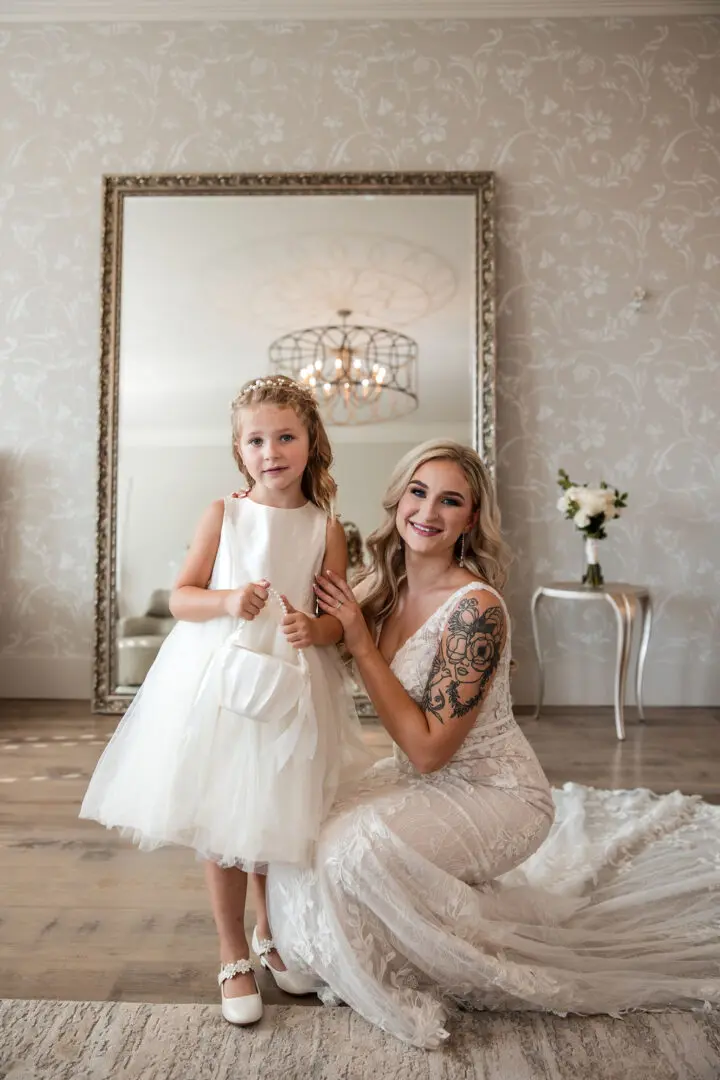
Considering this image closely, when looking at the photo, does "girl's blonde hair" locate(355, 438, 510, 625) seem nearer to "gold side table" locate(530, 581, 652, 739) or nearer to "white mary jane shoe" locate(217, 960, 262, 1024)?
"white mary jane shoe" locate(217, 960, 262, 1024)

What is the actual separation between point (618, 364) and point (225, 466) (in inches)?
75.0

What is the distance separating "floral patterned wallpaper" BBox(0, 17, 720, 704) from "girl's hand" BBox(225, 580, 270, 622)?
8.79 ft

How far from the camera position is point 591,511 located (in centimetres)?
378

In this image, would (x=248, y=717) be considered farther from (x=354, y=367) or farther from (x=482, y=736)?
(x=354, y=367)

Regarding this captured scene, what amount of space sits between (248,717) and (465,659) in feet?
1.46

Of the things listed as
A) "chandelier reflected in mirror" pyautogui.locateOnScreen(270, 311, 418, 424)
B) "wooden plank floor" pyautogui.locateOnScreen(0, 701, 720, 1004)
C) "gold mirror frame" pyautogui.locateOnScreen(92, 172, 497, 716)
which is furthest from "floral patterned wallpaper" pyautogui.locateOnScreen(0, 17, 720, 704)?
"wooden plank floor" pyautogui.locateOnScreen(0, 701, 720, 1004)

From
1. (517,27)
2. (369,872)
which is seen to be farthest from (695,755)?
(517,27)

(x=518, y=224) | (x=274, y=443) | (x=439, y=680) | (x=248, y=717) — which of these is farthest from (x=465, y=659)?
(x=518, y=224)

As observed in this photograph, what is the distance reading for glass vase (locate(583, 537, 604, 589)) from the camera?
387 cm

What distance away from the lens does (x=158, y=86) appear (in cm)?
417

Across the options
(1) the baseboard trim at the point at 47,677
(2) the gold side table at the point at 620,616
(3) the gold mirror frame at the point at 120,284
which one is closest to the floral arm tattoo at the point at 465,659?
(2) the gold side table at the point at 620,616

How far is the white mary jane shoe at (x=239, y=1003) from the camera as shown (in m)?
1.59

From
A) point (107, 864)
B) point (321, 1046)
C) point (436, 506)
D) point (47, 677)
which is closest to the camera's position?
point (321, 1046)

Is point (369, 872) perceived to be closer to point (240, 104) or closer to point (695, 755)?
point (695, 755)
